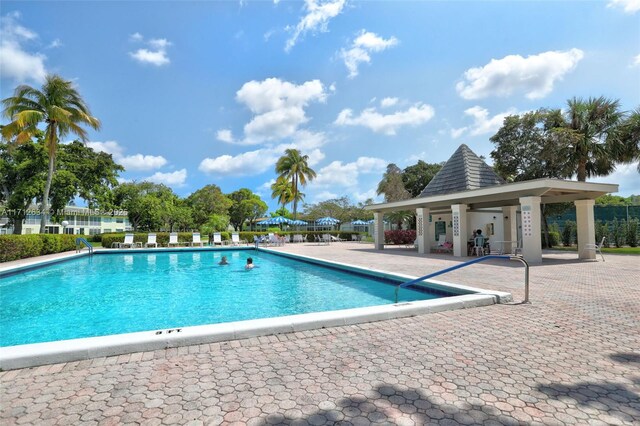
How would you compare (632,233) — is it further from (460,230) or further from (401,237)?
(401,237)

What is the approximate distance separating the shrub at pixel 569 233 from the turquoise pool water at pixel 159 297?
21.0 meters

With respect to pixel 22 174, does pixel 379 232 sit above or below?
below

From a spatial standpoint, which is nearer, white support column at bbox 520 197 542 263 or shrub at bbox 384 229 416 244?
white support column at bbox 520 197 542 263

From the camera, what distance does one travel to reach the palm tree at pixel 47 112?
63.9 ft

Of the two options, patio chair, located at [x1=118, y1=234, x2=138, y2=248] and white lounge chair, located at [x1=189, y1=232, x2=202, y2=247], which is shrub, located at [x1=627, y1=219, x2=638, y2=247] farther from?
patio chair, located at [x1=118, y1=234, x2=138, y2=248]

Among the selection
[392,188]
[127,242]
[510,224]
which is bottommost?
[127,242]

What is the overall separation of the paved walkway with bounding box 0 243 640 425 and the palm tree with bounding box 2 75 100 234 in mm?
21665

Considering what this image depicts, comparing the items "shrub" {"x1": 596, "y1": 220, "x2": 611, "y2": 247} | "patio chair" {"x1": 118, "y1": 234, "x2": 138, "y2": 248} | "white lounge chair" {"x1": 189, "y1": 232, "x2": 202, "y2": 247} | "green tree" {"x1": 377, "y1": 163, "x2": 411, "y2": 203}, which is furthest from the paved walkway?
"green tree" {"x1": 377, "y1": 163, "x2": 411, "y2": 203}

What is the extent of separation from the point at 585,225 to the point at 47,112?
30.3 metres

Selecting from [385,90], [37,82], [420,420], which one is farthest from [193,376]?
[37,82]

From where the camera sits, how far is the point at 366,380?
3.01m

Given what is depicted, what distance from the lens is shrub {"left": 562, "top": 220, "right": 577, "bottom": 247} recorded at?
79.2 feet

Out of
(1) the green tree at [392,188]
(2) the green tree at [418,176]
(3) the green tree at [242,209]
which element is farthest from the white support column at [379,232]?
(3) the green tree at [242,209]

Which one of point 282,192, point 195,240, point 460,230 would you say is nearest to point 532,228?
point 460,230
